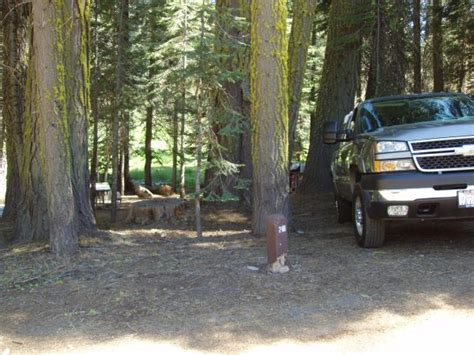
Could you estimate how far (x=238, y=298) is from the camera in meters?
5.49

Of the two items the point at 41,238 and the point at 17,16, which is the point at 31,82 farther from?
the point at 41,238

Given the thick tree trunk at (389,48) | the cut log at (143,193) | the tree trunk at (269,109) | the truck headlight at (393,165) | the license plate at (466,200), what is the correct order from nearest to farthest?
the license plate at (466,200)
the truck headlight at (393,165)
the tree trunk at (269,109)
the thick tree trunk at (389,48)
the cut log at (143,193)

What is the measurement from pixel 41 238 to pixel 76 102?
2.12m

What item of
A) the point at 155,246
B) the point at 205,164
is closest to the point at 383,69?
the point at 205,164

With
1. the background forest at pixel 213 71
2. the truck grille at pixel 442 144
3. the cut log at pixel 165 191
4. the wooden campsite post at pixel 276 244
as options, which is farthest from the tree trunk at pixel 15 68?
the cut log at pixel 165 191

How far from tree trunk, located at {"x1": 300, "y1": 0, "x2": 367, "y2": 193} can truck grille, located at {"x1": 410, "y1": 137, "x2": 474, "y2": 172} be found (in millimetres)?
7729

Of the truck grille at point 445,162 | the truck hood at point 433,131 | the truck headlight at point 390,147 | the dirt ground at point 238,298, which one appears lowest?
the dirt ground at point 238,298

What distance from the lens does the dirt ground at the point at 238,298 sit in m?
4.53

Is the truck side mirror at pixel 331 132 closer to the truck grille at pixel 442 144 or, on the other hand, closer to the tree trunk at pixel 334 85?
the truck grille at pixel 442 144

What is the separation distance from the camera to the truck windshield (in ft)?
26.0

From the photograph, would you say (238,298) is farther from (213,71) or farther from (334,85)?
(334,85)

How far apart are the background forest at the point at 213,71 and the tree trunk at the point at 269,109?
0.21 ft

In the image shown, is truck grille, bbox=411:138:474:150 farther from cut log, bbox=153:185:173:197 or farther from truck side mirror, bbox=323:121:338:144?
cut log, bbox=153:185:173:197

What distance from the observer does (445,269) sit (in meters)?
6.21
